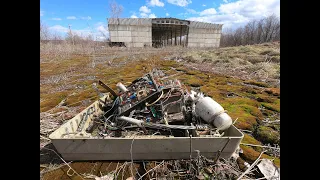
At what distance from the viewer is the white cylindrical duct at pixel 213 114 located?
9.09 ft

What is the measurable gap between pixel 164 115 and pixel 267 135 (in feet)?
7.84

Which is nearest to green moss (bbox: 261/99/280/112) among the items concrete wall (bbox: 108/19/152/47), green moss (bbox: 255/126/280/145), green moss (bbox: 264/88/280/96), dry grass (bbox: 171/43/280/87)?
green moss (bbox: 264/88/280/96)

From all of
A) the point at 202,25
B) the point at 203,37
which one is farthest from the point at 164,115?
the point at 203,37

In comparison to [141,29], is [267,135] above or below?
below

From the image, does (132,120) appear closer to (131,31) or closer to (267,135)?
(267,135)

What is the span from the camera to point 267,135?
3.44m

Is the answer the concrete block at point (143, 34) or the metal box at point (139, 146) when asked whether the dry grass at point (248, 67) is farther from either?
the concrete block at point (143, 34)

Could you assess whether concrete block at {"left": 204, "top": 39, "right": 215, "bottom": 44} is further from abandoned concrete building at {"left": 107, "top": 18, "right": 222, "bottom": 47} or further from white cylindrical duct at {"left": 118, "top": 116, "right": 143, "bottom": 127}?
white cylindrical duct at {"left": 118, "top": 116, "right": 143, "bottom": 127}

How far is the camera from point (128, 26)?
24.6 metres

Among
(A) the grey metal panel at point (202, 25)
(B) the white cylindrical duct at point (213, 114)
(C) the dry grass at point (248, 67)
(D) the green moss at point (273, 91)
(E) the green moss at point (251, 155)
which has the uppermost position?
(A) the grey metal panel at point (202, 25)

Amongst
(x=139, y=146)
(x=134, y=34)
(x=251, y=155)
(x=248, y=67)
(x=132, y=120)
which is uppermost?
(x=134, y=34)

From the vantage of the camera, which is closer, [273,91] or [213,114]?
[213,114]

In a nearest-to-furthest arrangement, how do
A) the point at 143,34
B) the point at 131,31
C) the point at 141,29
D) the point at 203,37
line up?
1. the point at 131,31
2. the point at 141,29
3. the point at 143,34
4. the point at 203,37

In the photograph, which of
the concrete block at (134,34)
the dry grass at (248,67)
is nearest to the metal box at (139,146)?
the dry grass at (248,67)
